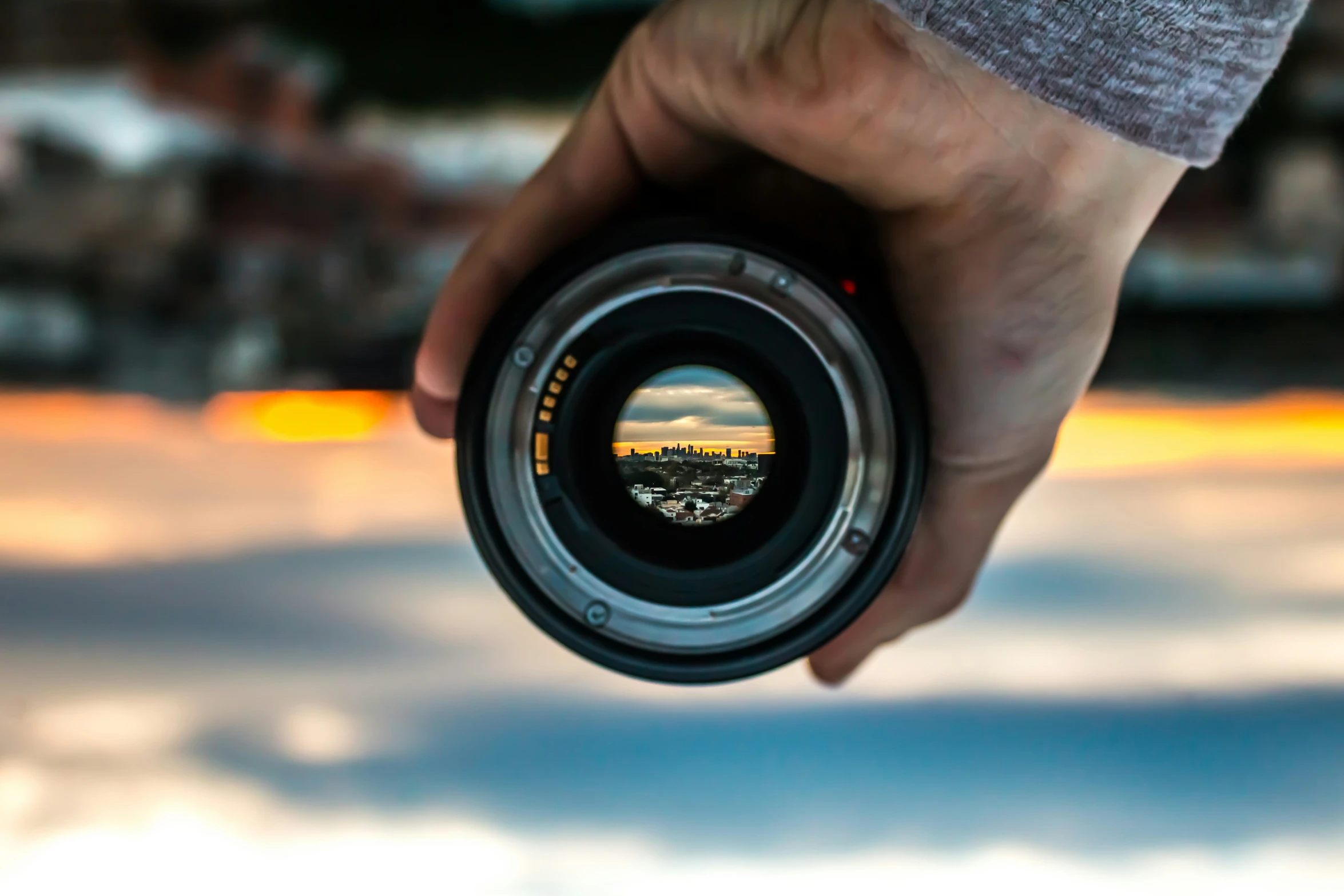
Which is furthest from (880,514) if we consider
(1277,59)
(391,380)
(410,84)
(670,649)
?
(410,84)

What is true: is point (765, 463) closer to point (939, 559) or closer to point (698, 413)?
point (698, 413)

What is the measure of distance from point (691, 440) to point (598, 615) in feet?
0.29

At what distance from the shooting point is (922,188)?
0.53 meters

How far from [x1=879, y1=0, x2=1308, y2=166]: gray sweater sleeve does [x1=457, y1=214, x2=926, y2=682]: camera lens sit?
11cm

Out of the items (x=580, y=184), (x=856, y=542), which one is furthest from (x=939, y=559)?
(x=580, y=184)

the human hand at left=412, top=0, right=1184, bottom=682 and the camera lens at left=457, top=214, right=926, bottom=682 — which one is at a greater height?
the human hand at left=412, top=0, right=1184, bottom=682

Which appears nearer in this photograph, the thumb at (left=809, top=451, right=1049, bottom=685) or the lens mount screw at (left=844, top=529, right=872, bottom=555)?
the lens mount screw at (left=844, top=529, right=872, bottom=555)

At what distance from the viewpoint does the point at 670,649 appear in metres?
0.52

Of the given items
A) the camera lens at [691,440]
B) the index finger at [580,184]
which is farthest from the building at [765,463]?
the index finger at [580,184]

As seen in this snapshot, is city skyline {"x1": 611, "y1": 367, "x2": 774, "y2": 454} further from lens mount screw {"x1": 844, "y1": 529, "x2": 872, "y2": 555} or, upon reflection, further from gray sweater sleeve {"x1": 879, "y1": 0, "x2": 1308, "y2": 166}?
gray sweater sleeve {"x1": 879, "y1": 0, "x2": 1308, "y2": 166}

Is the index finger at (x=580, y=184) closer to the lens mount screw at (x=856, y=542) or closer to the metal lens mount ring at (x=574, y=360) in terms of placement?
the metal lens mount ring at (x=574, y=360)

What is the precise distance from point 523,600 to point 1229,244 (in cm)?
84

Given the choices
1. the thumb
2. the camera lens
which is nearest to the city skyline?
the camera lens

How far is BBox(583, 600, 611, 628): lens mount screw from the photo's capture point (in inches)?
20.6
